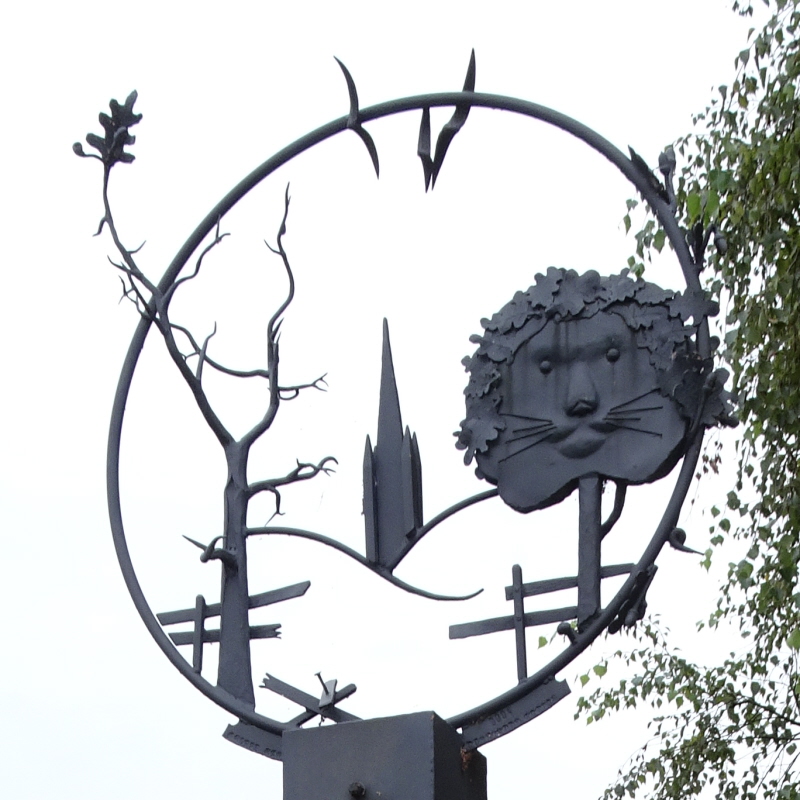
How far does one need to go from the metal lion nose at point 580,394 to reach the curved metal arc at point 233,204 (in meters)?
0.32

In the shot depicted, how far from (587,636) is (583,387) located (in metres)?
0.71

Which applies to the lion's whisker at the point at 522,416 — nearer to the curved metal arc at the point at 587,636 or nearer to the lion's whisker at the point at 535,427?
the lion's whisker at the point at 535,427

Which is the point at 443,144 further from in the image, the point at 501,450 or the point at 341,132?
the point at 501,450

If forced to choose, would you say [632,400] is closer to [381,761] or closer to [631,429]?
[631,429]

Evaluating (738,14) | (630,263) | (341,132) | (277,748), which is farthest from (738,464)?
(277,748)

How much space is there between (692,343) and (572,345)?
0.34 metres

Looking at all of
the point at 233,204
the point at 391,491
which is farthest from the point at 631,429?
the point at 233,204

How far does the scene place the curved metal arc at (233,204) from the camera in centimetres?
483

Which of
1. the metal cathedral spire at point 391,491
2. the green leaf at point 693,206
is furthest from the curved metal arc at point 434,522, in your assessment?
the green leaf at point 693,206

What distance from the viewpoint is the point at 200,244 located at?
5.45 m

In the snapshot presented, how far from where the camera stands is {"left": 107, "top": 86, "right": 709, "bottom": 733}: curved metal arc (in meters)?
4.83

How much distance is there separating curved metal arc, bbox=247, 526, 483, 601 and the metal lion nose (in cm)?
56

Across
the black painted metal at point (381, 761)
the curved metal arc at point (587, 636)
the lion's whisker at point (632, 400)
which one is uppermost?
the lion's whisker at point (632, 400)

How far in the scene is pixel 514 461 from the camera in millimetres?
4879
